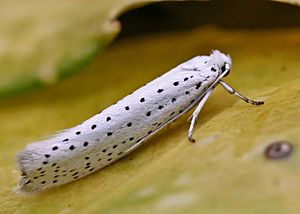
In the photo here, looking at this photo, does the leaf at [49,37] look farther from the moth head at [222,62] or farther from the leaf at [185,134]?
the moth head at [222,62]

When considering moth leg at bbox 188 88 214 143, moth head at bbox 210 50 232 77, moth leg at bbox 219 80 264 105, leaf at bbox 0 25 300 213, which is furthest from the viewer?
moth head at bbox 210 50 232 77

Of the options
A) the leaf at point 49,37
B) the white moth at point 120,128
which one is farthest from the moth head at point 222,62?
the leaf at point 49,37

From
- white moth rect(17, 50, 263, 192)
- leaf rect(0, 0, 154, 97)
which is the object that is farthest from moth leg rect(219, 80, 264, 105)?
leaf rect(0, 0, 154, 97)

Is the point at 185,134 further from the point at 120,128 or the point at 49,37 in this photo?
the point at 49,37

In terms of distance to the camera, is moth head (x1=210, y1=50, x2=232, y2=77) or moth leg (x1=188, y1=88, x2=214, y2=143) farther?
moth head (x1=210, y1=50, x2=232, y2=77)

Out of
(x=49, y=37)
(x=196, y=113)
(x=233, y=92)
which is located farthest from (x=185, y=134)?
(x=49, y=37)

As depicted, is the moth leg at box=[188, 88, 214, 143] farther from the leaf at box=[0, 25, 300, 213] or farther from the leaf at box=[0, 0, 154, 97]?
the leaf at box=[0, 0, 154, 97]
